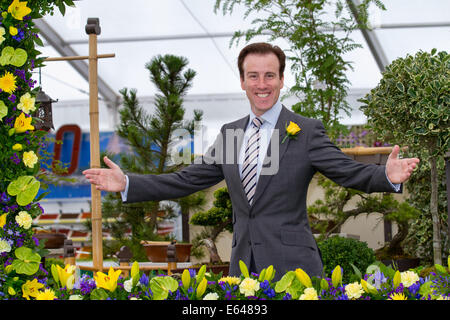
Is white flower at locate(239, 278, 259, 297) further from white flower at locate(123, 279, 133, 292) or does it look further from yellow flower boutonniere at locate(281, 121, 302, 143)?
yellow flower boutonniere at locate(281, 121, 302, 143)

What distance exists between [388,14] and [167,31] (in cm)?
399

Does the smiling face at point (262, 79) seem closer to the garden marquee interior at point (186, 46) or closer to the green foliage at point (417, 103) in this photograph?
the green foliage at point (417, 103)

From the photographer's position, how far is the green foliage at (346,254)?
14.3 feet

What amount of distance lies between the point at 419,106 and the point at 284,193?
7.03 feet

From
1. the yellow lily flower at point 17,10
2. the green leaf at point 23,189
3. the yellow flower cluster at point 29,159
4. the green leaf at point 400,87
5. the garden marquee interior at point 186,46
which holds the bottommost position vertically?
the green leaf at point 23,189

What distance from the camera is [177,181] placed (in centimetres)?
202

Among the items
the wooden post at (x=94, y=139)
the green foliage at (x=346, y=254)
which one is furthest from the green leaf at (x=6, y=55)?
the green foliage at (x=346, y=254)

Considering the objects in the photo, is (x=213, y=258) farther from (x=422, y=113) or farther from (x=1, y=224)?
(x=1, y=224)

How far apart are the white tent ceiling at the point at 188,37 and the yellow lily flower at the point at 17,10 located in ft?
28.2

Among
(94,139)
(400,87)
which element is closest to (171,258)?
(94,139)

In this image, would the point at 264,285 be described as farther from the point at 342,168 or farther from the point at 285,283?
the point at 342,168

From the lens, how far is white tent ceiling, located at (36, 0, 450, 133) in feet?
32.9

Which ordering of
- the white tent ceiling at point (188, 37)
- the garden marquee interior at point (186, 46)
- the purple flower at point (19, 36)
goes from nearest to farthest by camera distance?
the purple flower at point (19, 36), the white tent ceiling at point (188, 37), the garden marquee interior at point (186, 46)

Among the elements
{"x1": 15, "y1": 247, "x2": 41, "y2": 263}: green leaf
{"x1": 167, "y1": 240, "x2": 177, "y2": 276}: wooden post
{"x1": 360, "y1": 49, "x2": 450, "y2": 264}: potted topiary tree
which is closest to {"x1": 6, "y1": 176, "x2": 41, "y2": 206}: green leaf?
{"x1": 15, "y1": 247, "x2": 41, "y2": 263}: green leaf
